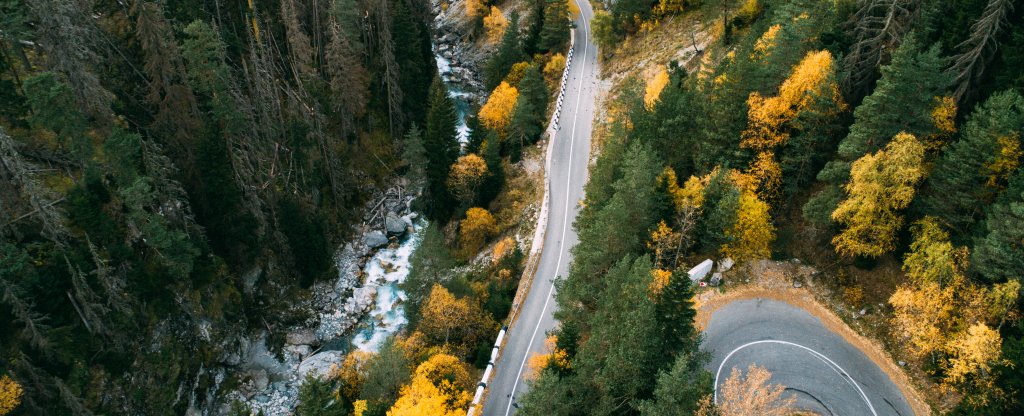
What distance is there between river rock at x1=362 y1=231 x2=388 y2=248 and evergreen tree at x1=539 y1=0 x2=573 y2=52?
3304 centimetres

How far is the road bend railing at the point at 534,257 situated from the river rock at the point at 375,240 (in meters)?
18.5

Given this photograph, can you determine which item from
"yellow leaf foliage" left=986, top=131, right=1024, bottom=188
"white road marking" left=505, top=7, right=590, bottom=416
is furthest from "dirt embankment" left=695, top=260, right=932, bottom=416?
"white road marking" left=505, top=7, right=590, bottom=416

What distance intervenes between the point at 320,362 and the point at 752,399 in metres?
36.4

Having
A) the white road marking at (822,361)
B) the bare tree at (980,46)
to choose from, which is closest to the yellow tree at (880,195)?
the bare tree at (980,46)

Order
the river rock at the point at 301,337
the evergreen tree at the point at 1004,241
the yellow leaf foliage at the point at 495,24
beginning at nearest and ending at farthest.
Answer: the evergreen tree at the point at 1004,241 → the river rock at the point at 301,337 → the yellow leaf foliage at the point at 495,24

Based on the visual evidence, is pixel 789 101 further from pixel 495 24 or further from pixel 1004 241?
pixel 495 24

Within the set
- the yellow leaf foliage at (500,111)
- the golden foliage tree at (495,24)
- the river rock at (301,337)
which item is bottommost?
the river rock at (301,337)

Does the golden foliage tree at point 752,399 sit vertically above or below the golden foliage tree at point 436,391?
above

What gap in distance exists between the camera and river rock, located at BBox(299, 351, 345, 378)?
50.7 m

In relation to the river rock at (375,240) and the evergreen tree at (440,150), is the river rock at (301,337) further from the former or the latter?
the evergreen tree at (440,150)

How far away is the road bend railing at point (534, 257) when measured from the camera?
130ft

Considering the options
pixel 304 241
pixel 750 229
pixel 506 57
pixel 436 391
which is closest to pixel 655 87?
pixel 750 229

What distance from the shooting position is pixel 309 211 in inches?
2354

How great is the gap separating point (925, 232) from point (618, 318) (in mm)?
17376
